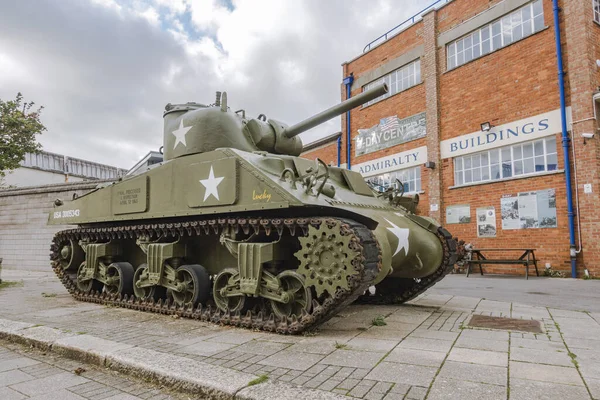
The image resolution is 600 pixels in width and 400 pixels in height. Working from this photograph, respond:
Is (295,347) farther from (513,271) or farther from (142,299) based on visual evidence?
(513,271)

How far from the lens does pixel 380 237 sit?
563 centimetres

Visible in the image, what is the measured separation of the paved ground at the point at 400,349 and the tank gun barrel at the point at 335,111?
321cm

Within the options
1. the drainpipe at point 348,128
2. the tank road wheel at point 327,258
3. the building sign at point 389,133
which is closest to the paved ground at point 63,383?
the tank road wheel at point 327,258

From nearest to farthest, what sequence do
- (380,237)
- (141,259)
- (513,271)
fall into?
(380,237) → (141,259) → (513,271)

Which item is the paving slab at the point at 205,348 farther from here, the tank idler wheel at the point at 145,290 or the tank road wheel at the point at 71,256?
the tank road wheel at the point at 71,256

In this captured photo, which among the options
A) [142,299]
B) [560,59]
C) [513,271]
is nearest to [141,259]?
[142,299]

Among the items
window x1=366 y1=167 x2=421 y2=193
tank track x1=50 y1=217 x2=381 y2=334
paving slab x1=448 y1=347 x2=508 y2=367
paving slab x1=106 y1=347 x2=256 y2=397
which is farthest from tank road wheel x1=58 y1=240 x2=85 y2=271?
window x1=366 y1=167 x2=421 y2=193

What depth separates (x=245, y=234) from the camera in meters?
6.41

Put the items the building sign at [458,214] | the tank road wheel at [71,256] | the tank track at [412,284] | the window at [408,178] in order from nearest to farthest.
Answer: the tank track at [412,284]
the tank road wheel at [71,256]
the building sign at [458,214]
the window at [408,178]

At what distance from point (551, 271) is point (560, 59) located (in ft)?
20.3

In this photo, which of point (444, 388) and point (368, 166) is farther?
point (368, 166)

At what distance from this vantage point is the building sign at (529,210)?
13.4m

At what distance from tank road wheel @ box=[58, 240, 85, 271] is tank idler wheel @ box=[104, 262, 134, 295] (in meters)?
1.31

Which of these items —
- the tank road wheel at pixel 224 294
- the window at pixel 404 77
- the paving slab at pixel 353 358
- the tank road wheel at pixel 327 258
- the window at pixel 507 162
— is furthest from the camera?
the window at pixel 404 77
